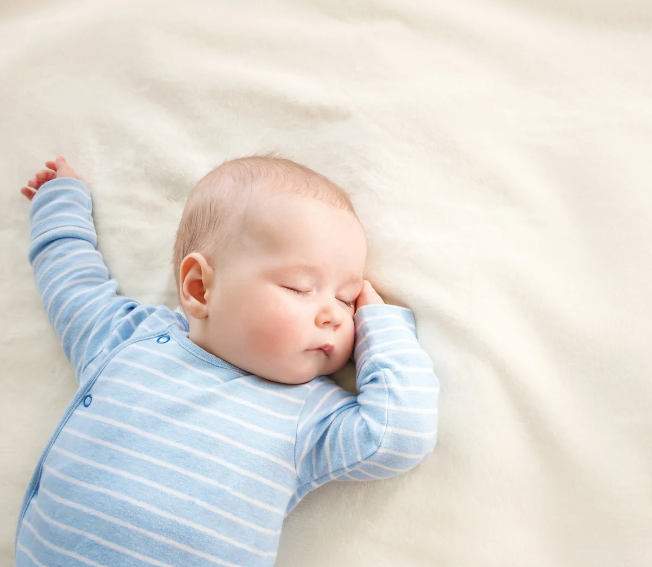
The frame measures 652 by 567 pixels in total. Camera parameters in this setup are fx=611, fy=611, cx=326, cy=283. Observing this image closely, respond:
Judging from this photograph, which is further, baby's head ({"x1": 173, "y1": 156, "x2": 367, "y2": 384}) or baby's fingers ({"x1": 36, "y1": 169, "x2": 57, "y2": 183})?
baby's fingers ({"x1": 36, "y1": 169, "x2": 57, "y2": 183})

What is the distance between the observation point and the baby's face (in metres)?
0.99

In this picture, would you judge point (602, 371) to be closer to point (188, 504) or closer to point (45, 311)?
point (188, 504)

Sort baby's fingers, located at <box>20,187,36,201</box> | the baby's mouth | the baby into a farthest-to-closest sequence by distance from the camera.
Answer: baby's fingers, located at <box>20,187,36,201</box>
the baby's mouth
the baby

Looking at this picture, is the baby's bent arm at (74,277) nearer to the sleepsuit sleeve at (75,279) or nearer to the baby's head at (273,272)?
the sleepsuit sleeve at (75,279)

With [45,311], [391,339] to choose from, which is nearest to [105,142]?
[45,311]

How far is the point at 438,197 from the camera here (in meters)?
1.15

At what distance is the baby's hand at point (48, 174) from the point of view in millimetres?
1330

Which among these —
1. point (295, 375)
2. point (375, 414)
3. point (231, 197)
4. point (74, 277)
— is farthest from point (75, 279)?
point (375, 414)

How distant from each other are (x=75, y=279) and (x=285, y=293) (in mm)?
484

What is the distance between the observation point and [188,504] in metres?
0.92

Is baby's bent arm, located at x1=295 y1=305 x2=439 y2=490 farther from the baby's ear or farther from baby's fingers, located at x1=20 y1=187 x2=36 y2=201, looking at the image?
baby's fingers, located at x1=20 y1=187 x2=36 y2=201

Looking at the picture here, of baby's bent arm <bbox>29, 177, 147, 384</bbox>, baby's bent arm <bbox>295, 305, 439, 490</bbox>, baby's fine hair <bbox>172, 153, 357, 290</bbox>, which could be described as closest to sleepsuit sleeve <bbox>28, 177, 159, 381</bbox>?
baby's bent arm <bbox>29, 177, 147, 384</bbox>

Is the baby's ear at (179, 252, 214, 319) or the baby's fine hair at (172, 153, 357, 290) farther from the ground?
the baby's fine hair at (172, 153, 357, 290)

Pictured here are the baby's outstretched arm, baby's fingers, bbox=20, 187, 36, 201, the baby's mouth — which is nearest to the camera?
the baby's mouth
